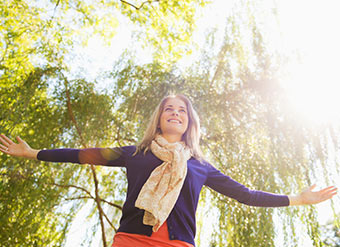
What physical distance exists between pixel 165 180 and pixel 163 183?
3cm

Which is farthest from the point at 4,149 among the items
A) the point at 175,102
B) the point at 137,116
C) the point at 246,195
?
the point at 137,116

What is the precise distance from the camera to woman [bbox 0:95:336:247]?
1456mm

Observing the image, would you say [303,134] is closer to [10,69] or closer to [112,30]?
[112,30]

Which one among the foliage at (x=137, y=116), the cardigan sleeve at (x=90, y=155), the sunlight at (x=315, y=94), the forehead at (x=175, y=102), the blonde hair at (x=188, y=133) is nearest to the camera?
the cardigan sleeve at (x=90, y=155)

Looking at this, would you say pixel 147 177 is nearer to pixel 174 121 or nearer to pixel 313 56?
pixel 174 121

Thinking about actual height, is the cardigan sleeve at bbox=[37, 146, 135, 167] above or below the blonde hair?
below

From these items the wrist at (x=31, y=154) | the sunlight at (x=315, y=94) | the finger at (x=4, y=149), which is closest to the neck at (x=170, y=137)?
the wrist at (x=31, y=154)

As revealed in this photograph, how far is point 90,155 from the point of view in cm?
178

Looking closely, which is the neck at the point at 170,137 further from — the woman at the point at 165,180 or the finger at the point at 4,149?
the finger at the point at 4,149

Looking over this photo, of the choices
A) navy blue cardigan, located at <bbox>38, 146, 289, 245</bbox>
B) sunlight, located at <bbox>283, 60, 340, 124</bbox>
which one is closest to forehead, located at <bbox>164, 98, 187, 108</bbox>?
navy blue cardigan, located at <bbox>38, 146, 289, 245</bbox>

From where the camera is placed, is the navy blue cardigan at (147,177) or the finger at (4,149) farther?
the finger at (4,149)

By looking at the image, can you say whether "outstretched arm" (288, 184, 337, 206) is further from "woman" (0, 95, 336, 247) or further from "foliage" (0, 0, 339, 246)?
"foliage" (0, 0, 339, 246)

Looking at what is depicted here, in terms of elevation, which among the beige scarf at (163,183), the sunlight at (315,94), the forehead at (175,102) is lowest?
the beige scarf at (163,183)

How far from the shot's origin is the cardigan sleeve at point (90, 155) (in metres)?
1.74
